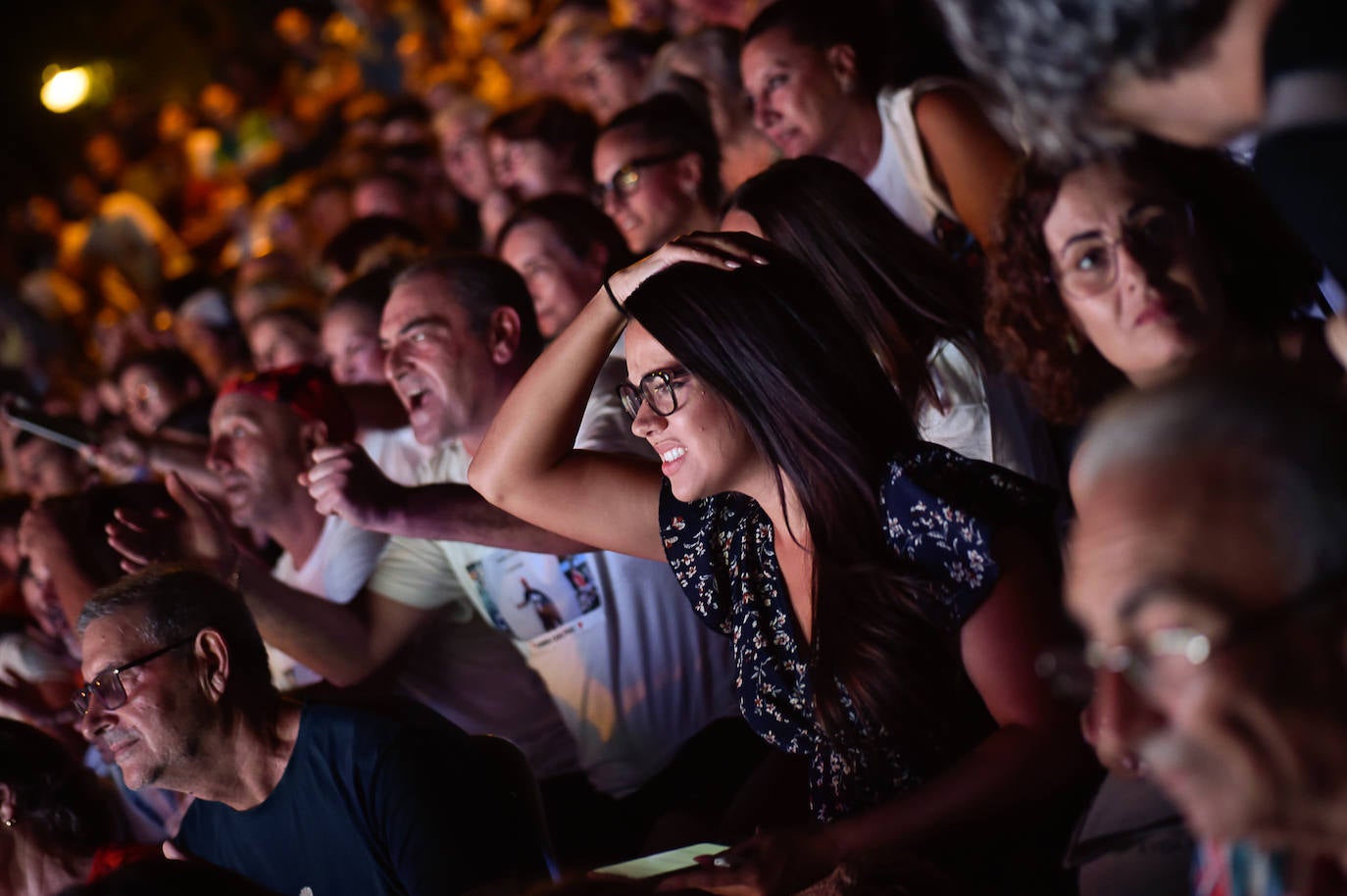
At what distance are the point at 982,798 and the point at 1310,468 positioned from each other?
2.72 ft

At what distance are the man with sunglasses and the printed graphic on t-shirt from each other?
1.16 meters

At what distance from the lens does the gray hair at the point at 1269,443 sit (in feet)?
2.60

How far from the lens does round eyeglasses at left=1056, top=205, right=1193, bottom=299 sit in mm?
1763

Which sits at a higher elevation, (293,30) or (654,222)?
(293,30)

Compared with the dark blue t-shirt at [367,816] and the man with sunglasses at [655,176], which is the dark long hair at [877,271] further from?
the man with sunglasses at [655,176]

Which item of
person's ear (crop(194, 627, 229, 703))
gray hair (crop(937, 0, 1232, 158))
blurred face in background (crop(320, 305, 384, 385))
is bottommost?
person's ear (crop(194, 627, 229, 703))

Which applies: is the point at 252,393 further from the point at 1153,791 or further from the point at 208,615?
the point at 1153,791

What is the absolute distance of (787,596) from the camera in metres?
1.85

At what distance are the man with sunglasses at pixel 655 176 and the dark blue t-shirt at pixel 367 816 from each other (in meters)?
1.82

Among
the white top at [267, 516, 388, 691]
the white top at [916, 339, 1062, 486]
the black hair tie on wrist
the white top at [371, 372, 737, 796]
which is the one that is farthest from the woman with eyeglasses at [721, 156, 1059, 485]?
Result: the white top at [267, 516, 388, 691]

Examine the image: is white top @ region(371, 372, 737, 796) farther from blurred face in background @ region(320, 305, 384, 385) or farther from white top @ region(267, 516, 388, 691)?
blurred face in background @ region(320, 305, 384, 385)

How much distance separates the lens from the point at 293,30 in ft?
32.8

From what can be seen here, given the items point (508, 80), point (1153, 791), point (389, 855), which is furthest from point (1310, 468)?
point (508, 80)

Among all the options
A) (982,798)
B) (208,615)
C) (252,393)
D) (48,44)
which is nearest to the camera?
(982,798)
